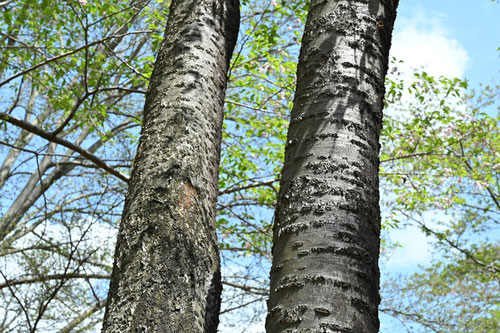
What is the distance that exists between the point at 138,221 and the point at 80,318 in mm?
5202

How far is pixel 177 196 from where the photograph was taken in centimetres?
197

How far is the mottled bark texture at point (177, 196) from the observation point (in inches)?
68.6

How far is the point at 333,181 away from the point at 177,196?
0.74 metres

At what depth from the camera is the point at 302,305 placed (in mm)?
1272

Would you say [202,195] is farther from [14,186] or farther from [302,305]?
[14,186]

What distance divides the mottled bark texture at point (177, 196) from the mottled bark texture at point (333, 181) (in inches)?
19.3

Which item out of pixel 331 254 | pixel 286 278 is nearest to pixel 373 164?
pixel 331 254

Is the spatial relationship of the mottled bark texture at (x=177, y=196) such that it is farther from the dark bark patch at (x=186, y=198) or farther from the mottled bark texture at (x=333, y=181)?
the mottled bark texture at (x=333, y=181)

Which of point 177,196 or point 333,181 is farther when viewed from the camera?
point 177,196

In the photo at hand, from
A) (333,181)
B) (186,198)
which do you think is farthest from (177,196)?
(333,181)

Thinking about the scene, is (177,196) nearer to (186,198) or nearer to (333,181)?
(186,198)

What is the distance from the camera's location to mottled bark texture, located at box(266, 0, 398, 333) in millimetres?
1289

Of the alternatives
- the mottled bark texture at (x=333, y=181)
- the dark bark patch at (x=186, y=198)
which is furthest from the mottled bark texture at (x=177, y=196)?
the mottled bark texture at (x=333, y=181)

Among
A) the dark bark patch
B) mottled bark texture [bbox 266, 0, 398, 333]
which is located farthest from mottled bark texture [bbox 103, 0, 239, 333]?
mottled bark texture [bbox 266, 0, 398, 333]
